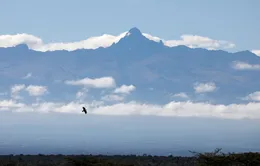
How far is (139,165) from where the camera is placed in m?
76.4

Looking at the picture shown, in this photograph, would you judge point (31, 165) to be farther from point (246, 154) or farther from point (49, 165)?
point (246, 154)

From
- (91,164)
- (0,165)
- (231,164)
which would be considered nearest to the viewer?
(91,164)

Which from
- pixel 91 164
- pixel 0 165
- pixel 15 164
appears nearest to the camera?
pixel 91 164

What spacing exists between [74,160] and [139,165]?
1125 inches

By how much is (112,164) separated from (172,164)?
3311 cm

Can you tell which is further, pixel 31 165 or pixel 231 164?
pixel 31 165

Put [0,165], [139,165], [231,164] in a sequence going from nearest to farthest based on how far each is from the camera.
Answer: [231,164] → [0,165] → [139,165]

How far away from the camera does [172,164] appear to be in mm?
80188

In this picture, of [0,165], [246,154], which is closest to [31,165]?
[0,165]

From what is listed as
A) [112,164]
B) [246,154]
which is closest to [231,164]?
[246,154]

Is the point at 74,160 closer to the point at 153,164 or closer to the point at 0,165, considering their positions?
the point at 0,165

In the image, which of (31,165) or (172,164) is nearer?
(31,165)

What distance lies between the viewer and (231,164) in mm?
51125

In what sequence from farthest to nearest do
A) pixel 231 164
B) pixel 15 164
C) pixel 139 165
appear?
pixel 139 165
pixel 15 164
pixel 231 164
